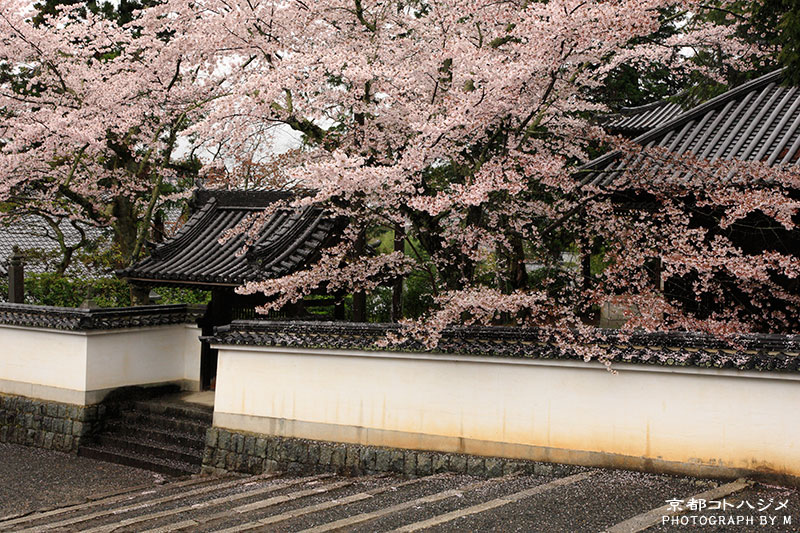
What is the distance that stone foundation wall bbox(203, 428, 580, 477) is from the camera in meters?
8.60

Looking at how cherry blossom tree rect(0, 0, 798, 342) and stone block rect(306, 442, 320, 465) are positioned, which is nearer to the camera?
cherry blossom tree rect(0, 0, 798, 342)

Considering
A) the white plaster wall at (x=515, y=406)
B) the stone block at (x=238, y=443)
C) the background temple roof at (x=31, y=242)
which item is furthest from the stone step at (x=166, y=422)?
the background temple roof at (x=31, y=242)

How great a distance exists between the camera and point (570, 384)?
27.0 ft

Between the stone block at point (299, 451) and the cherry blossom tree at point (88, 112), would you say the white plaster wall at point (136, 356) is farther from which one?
the stone block at point (299, 451)

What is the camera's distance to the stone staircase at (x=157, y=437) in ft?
37.9

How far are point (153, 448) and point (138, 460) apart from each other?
289 mm

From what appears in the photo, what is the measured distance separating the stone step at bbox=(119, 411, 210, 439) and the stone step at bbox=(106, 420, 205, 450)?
0.18 feet

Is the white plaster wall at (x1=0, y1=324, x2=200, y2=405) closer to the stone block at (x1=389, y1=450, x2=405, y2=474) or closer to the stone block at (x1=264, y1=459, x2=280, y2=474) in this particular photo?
Result: the stone block at (x1=264, y1=459, x2=280, y2=474)

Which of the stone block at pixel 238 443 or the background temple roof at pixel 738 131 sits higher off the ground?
the background temple roof at pixel 738 131

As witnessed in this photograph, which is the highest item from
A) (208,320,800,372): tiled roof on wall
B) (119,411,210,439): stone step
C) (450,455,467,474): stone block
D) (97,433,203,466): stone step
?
(208,320,800,372): tiled roof on wall

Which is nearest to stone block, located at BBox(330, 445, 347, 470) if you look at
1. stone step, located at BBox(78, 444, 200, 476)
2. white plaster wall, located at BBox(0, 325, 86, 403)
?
stone step, located at BBox(78, 444, 200, 476)

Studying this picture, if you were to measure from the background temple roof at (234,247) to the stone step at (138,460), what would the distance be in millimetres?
2879

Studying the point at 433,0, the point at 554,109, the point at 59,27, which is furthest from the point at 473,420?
the point at 59,27

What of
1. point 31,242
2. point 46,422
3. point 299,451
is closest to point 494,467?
point 299,451
